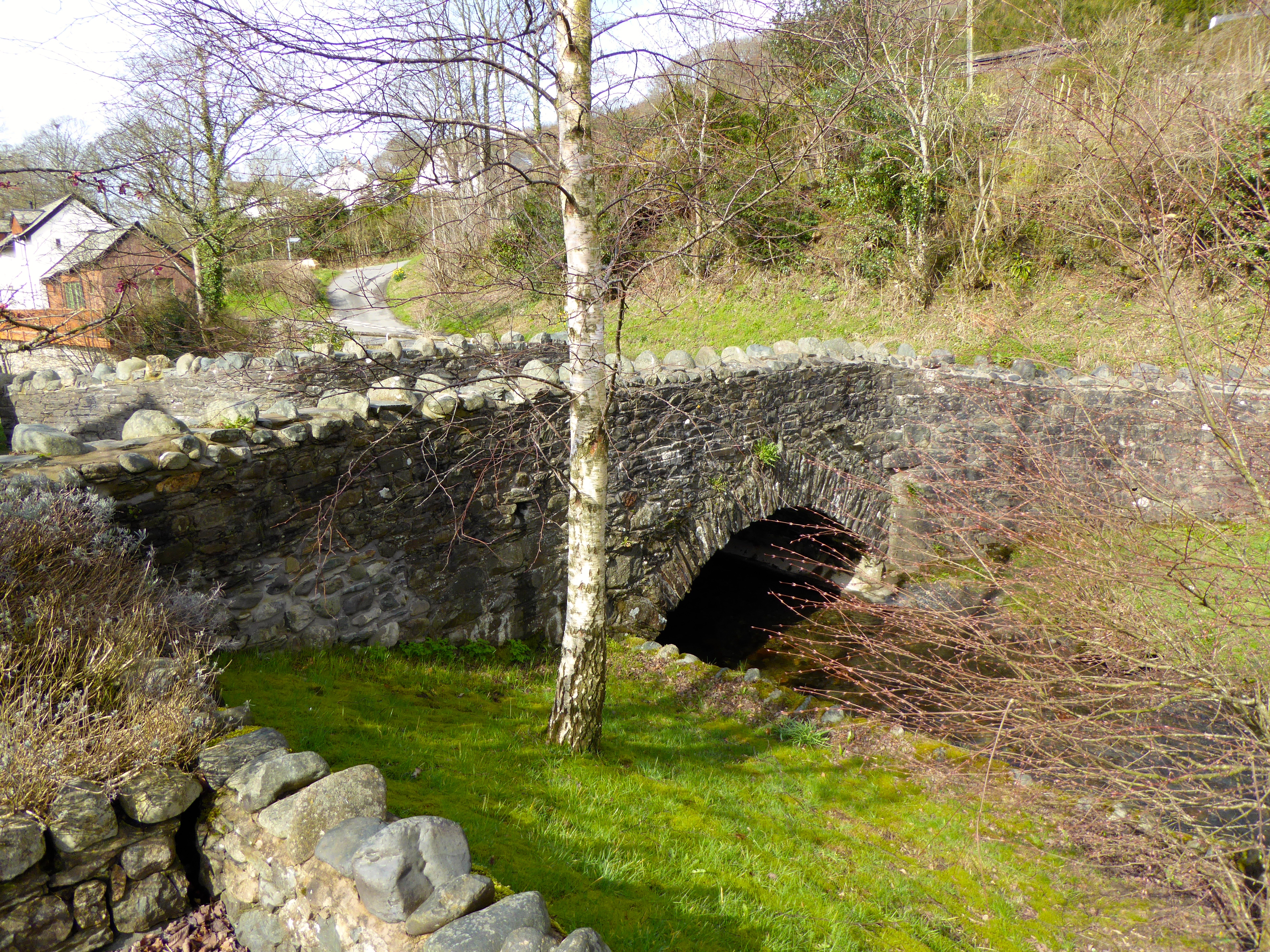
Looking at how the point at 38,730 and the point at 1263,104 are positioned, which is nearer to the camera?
the point at 38,730

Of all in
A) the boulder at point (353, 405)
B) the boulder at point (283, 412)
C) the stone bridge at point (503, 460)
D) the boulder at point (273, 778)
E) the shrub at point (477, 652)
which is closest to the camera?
the boulder at point (273, 778)

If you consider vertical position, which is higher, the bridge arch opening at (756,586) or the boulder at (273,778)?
the boulder at (273,778)

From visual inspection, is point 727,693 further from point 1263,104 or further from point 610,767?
point 1263,104

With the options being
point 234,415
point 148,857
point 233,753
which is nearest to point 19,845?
point 148,857

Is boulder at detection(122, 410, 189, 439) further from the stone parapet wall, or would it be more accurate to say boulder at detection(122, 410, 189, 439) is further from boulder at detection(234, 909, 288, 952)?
boulder at detection(234, 909, 288, 952)

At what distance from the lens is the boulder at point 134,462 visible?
395 centimetres

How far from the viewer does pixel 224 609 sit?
4.55 metres

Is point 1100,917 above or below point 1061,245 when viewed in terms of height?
below

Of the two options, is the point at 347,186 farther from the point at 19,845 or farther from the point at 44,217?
the point at 19,845

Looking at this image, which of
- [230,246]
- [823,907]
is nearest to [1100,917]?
[823,907]

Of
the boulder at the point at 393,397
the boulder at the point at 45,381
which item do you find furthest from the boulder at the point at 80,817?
the boulder at the point at 45,381

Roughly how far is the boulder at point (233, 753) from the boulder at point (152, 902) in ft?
1.05

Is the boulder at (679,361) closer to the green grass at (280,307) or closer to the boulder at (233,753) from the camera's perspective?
the green grass at (280,307)

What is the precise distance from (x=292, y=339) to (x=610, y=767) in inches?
124
